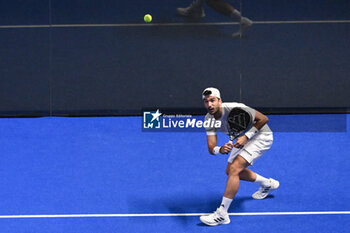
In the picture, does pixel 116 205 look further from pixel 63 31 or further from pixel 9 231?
pixel 63 31

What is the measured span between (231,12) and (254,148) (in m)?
4.58

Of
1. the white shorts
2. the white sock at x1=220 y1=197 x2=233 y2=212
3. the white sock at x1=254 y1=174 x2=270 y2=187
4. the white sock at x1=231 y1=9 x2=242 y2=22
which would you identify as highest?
the white sock at x1=231 y1=9 x2=242 y2=22

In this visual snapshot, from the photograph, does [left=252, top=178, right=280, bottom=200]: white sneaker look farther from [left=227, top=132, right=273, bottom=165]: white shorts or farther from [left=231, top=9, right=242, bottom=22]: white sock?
[left=231, top=9, right=242, bottom=22]: white sock

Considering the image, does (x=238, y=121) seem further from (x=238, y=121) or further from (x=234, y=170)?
(x=234, y=170)

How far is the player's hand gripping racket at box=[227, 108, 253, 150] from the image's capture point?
712cm

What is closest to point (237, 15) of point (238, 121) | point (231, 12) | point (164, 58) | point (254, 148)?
point (231, 12)

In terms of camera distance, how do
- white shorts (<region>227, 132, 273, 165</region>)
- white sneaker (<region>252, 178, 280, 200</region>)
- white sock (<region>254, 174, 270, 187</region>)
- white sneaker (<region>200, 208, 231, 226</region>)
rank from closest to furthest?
white sneaker (<region>200, 208, 231, 226</region>) → white shorts (<region>227, 132, 273, 165</region>) → white sock (<region>254, 174, 270, 187</region>) → white sneaker (<region>252, 178, 280, 200</region>)

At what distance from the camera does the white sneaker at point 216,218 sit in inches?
266

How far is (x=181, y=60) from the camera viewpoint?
11094 mm

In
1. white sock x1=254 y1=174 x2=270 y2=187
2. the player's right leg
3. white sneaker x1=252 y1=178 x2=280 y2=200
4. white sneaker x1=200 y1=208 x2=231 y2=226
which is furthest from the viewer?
the player's right leg

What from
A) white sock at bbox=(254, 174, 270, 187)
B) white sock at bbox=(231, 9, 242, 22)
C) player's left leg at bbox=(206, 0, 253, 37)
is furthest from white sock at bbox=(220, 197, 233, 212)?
white sock at bbox=(231, 9, 242, 22)

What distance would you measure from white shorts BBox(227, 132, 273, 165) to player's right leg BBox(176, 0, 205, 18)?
14.4 ft

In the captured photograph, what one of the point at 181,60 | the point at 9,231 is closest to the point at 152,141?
the point at 181,60

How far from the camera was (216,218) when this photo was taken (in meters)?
6.77
